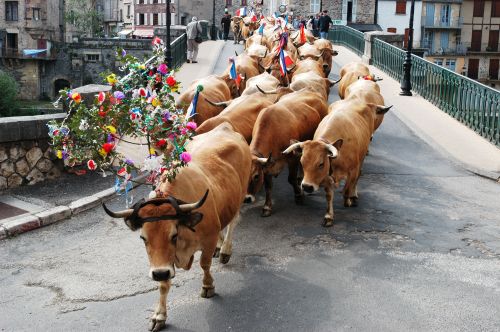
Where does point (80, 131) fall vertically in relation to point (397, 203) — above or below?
above

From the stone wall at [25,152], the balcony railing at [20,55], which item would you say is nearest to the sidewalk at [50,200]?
the stone wall at [25,152]

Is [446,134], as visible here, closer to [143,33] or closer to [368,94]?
[368,94]

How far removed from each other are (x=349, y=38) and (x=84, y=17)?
6322 cm

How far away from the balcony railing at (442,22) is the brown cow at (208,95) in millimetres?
55723

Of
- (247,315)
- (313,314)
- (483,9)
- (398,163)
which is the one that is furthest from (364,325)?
(483,9)

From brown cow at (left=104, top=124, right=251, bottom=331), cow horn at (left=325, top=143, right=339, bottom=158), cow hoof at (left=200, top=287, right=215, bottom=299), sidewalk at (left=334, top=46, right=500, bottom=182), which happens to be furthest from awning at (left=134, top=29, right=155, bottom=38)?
cow hoof at (left=200, top=287, right=215, bottom=299)

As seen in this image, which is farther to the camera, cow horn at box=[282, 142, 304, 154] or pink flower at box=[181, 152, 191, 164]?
cow horn at box=[282, 142, 304, 154]

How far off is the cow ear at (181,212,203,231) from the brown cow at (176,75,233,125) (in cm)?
538

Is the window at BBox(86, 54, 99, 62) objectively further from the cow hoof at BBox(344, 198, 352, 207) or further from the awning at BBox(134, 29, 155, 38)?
the cow hoof at BBox(344, 198, 352, 207)

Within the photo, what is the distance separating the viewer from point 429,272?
7.69 metres

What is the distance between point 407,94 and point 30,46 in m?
56.8

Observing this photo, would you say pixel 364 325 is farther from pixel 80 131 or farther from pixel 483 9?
pixel 483 9

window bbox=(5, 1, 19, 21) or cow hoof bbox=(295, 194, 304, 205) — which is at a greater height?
window bbox=(5, 1, 19, 21)

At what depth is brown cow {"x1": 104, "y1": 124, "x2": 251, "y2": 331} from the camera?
229 inches
